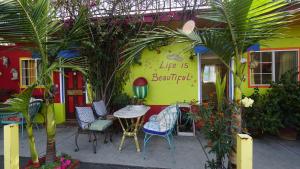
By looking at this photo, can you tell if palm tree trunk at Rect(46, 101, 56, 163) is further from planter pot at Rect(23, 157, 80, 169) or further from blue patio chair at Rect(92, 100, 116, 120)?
blue patio chair at Rect(92, 100, 116, 120)

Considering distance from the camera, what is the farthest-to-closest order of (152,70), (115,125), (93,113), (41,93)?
(41,93) < (152,70) < (115,125) < (93,113)

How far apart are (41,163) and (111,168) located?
1.19 m

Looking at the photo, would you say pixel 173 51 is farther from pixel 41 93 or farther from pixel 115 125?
pixel 41 93

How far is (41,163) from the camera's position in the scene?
12.8 ft

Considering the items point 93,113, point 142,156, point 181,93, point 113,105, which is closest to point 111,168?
point 142,156

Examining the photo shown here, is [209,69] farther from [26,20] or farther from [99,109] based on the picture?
[26,20]

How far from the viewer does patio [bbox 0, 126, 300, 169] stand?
4.40 meters

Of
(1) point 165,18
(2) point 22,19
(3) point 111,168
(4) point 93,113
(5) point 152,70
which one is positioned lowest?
(3) point 111,168

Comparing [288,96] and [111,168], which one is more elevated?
[288,96]

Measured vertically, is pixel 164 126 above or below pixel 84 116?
below

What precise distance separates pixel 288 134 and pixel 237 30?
462 centimetres

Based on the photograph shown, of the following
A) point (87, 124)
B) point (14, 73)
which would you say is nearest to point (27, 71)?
point (14, 73)

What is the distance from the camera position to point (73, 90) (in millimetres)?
8164

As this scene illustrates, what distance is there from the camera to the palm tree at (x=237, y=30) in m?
2.45
